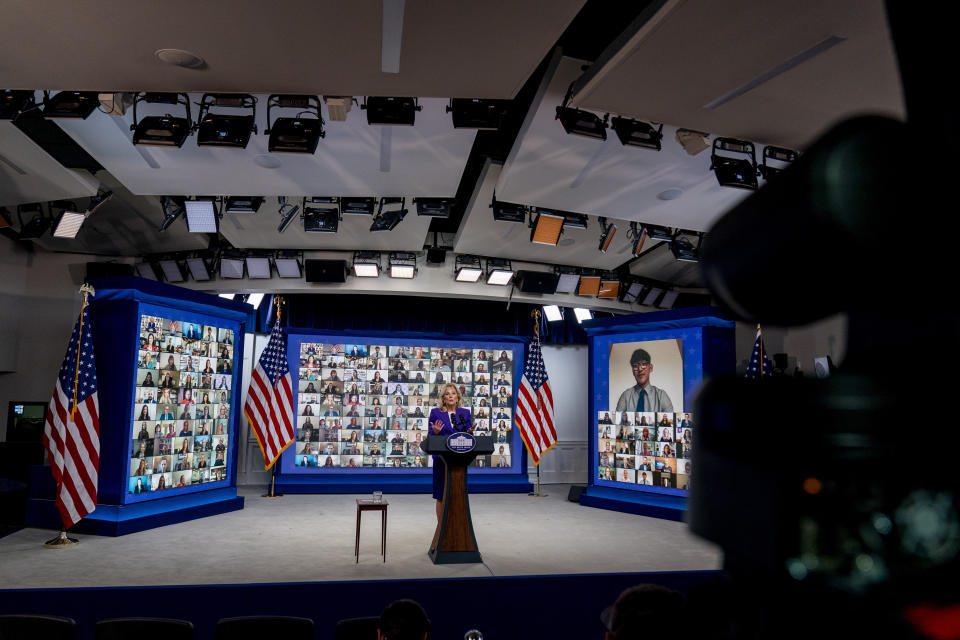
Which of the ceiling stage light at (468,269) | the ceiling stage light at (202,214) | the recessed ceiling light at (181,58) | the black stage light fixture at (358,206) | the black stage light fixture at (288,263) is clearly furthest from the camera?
the ceiling stage light at (468,269)

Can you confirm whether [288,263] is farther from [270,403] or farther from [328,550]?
[328,550]

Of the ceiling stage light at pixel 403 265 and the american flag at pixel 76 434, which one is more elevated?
the ceiling stage light at pixel 403 265

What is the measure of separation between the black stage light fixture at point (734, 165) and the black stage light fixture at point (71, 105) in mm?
4860

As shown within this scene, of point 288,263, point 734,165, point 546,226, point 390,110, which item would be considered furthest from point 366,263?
point 734,165

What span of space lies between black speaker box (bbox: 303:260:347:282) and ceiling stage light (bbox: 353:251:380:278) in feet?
0.66

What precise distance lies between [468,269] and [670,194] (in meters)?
3.72

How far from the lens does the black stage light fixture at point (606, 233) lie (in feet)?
24.2

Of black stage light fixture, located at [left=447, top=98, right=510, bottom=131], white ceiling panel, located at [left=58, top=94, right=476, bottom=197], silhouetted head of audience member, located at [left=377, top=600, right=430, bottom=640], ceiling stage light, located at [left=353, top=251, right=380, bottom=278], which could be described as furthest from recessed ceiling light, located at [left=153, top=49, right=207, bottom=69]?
ceiling stage light, located at [left=353, top=251, right=380, bottom=278]

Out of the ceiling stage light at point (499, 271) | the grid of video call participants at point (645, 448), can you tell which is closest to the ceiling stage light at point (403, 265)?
the ceiling stage light at point (499, 271)

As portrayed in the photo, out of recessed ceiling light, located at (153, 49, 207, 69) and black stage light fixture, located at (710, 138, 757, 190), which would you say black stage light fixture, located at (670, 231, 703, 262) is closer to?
black stage light fixture, located at (710, 138, 757, 190)

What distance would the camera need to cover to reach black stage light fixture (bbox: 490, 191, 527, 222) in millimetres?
7074

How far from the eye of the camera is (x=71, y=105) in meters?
4.50

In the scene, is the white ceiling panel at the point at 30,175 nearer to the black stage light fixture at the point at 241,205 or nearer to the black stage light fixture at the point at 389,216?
the black stage light fixture at the point at 241,205

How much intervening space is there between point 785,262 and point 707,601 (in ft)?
2.19
